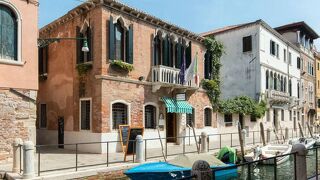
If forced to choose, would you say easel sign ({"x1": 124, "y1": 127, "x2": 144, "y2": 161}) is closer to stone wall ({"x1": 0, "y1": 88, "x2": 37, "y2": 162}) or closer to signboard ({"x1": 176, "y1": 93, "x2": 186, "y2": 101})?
stone wall ({"x1": 0, "y1": 88, "x2": 37, "y2": 162})

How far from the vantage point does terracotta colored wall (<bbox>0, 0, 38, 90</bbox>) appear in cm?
1304

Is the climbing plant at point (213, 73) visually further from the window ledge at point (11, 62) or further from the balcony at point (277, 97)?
the window ledge at point (11, 62)

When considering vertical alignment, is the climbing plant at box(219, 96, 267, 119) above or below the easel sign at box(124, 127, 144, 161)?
above

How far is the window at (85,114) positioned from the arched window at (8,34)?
437 centimetres

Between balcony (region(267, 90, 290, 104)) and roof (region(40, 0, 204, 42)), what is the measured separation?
10385 millimetres

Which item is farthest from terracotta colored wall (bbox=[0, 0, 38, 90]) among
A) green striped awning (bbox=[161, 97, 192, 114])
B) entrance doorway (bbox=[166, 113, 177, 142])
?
entrance doorway (bbox=[166, 113, 177, 142])

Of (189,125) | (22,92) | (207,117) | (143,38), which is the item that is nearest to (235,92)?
(207,117)

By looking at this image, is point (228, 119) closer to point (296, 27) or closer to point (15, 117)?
point (15, 117)

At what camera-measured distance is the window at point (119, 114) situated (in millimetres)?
16578

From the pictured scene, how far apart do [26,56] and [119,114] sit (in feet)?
17.0

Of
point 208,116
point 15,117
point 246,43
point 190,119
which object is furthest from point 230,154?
→ point 246,43

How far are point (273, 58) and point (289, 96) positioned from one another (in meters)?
5.58

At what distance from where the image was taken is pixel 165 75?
18.9 meters

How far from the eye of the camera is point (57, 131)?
18.3m
